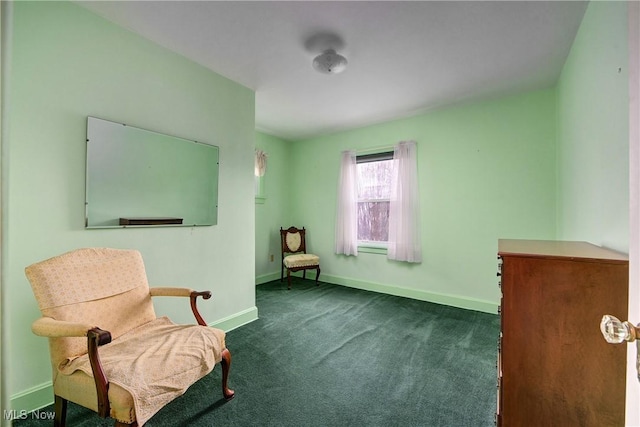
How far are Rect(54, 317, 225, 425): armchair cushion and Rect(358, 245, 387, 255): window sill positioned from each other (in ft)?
9.07

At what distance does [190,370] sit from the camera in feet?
4.49

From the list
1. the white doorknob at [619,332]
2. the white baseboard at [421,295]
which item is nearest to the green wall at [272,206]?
the white baseboard at [421,295]

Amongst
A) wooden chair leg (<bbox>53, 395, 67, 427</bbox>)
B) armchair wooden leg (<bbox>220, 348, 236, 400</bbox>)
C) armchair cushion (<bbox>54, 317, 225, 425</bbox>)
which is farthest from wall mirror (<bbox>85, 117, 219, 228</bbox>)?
armchair wooden leg (<bbox>220, 348, 236, 400</bbox>)

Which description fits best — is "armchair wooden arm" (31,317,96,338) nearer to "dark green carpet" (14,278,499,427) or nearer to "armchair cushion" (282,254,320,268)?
"dark green carpet" (14,278,499,427)

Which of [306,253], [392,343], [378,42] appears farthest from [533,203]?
[306,253]

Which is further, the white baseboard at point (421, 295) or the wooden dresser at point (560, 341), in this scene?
the white baseboard at point (421, 295)

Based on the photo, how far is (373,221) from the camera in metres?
4.12

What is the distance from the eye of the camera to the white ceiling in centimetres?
175

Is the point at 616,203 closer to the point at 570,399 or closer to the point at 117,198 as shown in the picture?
the point at 570,399

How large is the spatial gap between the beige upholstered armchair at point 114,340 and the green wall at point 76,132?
29 centimetres

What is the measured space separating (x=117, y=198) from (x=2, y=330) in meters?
1.41

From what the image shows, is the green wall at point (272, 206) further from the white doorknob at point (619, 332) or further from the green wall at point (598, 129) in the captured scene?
the white doorknob at point (619, 332)

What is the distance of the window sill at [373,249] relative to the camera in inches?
156

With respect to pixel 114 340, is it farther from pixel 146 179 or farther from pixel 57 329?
pixel 146 179
